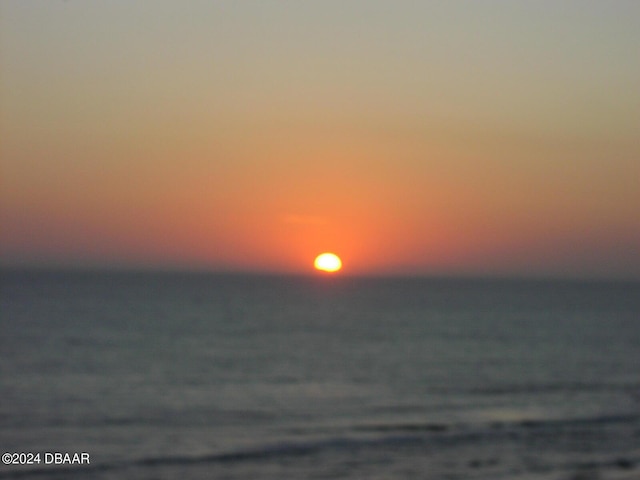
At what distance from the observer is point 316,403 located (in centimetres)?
3566

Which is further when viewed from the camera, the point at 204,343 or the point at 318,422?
the point at 204,343

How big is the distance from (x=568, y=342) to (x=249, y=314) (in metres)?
41.4

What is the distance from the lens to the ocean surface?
2481cm

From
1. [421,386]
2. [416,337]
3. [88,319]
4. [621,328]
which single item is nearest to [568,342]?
[416,337]

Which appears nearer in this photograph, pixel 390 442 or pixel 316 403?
pixel 390 442

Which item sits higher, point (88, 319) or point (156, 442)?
point (88, 319)

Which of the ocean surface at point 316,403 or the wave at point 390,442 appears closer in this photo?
the wave at point 390,442

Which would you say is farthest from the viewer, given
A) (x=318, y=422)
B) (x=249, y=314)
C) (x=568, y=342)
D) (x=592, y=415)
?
(x=249, y=314)

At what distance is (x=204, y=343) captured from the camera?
216 feet

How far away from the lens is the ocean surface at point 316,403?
81.4 feet

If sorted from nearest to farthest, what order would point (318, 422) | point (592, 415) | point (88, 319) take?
point (318, 422) < point (592, 415) < point (88, 319)

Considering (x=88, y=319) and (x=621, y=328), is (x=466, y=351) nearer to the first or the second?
(x=621, y=328)

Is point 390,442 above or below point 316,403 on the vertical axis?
below

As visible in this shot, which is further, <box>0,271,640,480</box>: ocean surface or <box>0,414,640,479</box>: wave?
<box>0,271,640,480</box>: ocean surface
